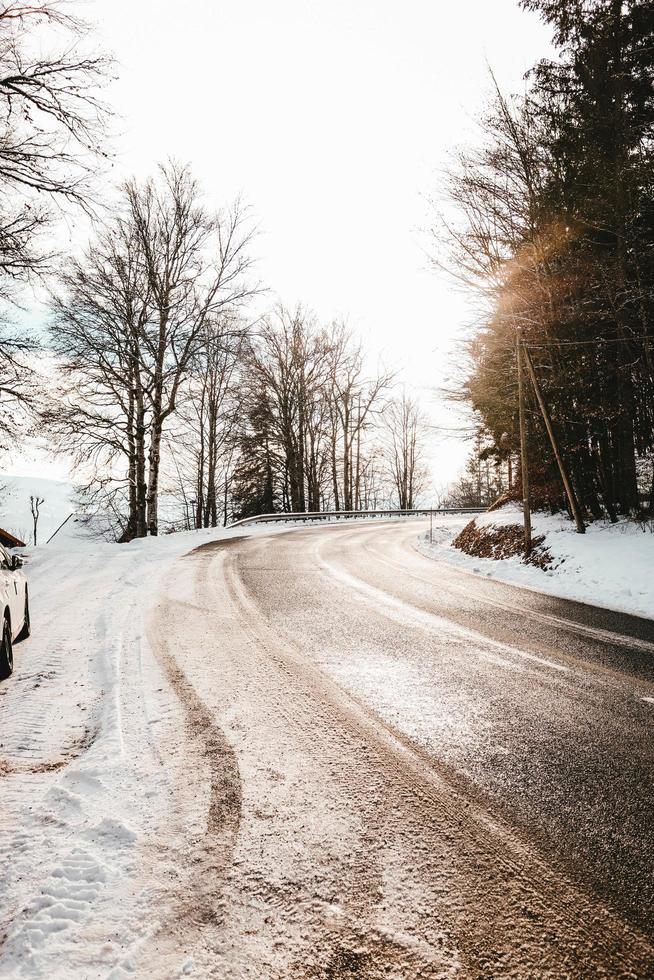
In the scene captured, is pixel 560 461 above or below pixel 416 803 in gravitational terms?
above

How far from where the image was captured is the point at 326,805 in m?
2.77

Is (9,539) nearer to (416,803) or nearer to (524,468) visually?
(524,468)

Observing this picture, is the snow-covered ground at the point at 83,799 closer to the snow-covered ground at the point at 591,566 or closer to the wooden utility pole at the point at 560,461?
the snow-covered ground at the point at 591,566

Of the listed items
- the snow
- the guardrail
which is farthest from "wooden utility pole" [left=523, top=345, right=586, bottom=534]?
the snow

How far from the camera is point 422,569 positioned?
457 inches

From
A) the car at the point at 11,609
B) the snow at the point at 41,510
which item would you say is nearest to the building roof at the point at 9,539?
the car at the point at 11,609

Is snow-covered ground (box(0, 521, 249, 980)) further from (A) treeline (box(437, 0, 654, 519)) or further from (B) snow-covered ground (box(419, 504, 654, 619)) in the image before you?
(A) treeline (box(437, 0, 654, 519))

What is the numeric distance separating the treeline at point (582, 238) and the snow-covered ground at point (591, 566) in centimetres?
163

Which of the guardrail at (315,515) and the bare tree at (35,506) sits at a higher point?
the bare tree at (35,506)

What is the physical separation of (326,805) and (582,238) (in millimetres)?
14709

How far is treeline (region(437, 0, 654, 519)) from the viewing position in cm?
1283

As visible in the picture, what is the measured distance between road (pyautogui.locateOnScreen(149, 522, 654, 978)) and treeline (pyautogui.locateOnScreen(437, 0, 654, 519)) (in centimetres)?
892

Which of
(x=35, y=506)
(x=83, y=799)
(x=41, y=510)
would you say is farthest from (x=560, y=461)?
(x=41, y=510)

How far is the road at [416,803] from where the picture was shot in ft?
6.24
